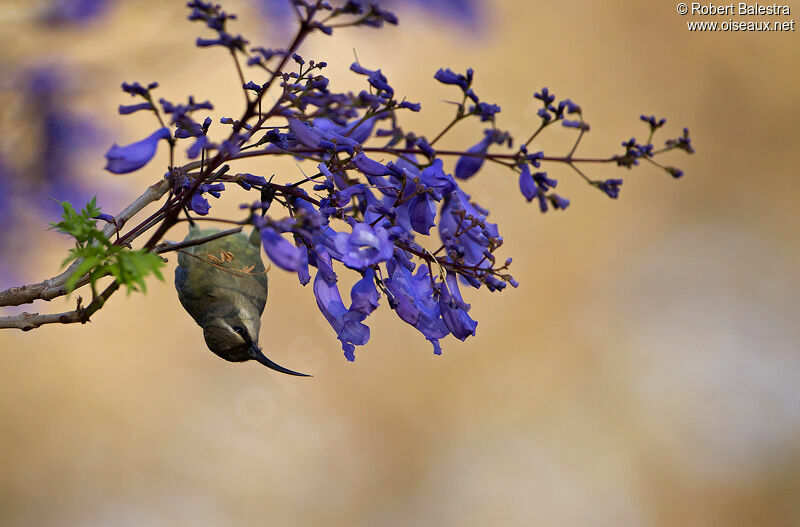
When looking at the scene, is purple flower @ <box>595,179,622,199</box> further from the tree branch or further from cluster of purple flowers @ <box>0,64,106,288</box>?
cluster of purple flowers @ <box>0,64,106,288</box>

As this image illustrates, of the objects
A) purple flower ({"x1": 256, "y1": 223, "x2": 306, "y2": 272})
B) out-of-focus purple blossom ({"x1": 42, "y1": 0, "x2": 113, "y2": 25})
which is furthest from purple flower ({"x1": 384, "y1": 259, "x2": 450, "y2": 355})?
out-of-focus purple blossom ({"x1": 42, "y1": 0, "x2": 113, "y2": 25})

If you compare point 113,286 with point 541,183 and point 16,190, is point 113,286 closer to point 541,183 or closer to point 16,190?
point 541,183

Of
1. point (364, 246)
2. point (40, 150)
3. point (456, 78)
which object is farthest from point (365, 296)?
point (40, 150)

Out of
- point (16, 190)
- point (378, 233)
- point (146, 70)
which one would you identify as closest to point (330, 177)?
point (378, 233)

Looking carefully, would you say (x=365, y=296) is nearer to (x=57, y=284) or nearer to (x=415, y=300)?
(x=415, y=300)

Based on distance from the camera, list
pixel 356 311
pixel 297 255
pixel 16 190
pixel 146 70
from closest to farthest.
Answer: pixel 297 255, pixel 356 311, pixel 16 190, pixel 146 70

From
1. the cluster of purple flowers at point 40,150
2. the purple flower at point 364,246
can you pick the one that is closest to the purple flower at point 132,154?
the purple flower at point 364,246

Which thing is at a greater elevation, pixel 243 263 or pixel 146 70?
pixel 146 70

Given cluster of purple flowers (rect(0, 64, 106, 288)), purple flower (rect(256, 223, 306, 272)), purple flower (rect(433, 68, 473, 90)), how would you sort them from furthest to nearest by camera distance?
cluster of purple flowers (rect(0, 64, 106, 288)), purple flower (rect(433, 68, 473, 90)), purple flower (rect(256, 223, 306, 272))
